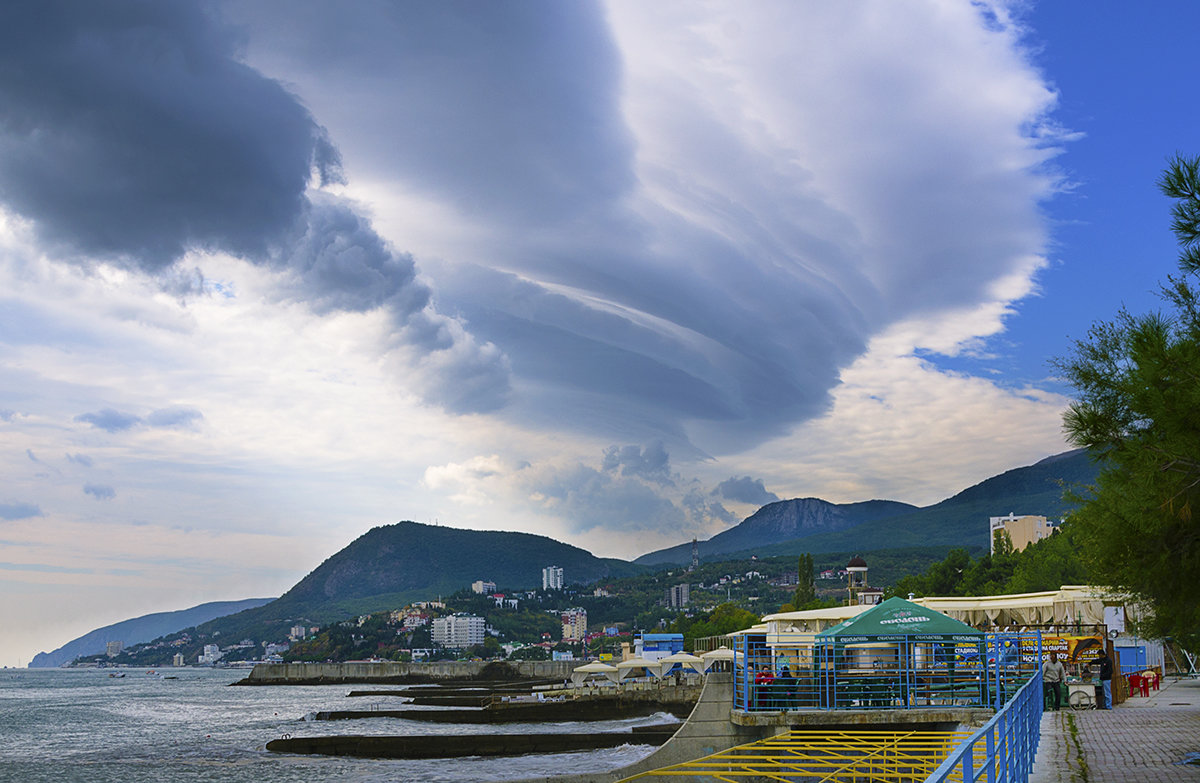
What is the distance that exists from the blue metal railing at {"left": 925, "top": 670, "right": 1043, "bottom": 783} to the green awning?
2218mm

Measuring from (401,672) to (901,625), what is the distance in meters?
143

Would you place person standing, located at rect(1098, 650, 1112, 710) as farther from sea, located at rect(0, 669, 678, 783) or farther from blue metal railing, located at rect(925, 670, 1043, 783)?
sea, located at rect(0, 669, 678, 783)

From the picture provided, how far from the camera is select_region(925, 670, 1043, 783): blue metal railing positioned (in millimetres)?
4828

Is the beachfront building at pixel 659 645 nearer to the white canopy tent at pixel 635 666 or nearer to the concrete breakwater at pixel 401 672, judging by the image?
the white canopy tent at pixel 635 666

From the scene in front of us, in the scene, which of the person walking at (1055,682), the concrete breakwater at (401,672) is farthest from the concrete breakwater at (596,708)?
the concrete breakwater at (401,672)

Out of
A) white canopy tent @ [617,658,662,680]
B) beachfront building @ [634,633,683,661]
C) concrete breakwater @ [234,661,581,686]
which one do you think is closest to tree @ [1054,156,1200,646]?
white canopy tent @ [617,658,662,680]

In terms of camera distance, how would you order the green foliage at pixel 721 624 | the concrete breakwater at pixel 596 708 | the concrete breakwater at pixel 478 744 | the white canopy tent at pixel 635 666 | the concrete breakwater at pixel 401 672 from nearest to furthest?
the concrete breakwater at pixel 478 744
the concrete breakwater at pixel 596 708
the white canopy tent at pixel 635 666
the green foliage at pixel 721 624
the concrete breakwater at pixel 401 672

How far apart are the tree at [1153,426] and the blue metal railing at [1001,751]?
7.58 ft

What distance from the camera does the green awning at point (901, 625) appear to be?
1559 cm

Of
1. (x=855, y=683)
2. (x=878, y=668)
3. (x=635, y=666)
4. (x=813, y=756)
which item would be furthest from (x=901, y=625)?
(x=635, y=666)

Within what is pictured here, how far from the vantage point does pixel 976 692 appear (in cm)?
1723

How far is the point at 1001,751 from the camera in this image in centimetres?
698

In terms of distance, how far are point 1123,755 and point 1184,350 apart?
6.51m

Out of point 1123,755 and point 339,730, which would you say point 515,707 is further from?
point 1123,755
